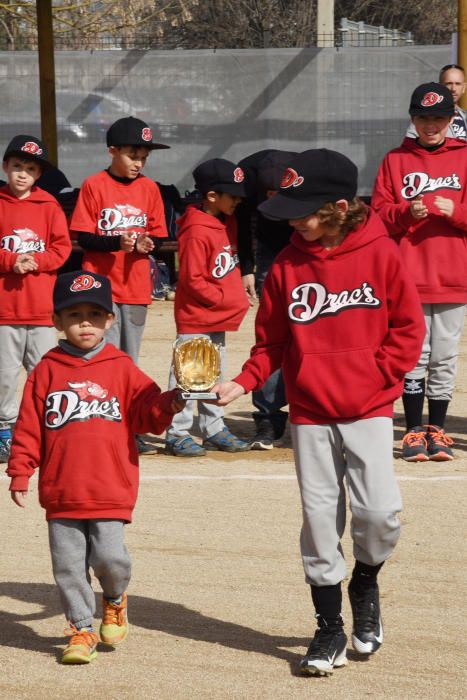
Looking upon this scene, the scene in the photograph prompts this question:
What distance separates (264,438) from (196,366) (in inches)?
146

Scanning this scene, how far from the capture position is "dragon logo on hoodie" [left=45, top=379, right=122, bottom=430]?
15.2 ft

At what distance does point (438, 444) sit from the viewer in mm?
7852

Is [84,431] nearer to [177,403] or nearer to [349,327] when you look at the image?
[177,403]

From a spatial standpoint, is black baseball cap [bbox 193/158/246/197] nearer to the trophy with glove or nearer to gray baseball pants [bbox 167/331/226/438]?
gray baseball pants [bbox 167/331/226/438]

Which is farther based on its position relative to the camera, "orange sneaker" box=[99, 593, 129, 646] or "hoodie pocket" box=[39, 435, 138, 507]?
"orange sneaker" box=[99, 593, 129, 646]

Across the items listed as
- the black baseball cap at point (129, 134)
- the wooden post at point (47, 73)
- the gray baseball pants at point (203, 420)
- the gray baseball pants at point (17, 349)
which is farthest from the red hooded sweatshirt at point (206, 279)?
the wooden post at point (47, 73)

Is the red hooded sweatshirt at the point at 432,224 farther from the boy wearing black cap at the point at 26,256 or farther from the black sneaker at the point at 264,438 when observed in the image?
the boy wearing black cap at the point at 26,256

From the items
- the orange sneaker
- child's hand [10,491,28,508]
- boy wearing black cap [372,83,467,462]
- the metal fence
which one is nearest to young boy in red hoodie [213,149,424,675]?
the orange sneaker

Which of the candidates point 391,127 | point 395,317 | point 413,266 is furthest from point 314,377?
point 391,127

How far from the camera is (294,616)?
5086mm

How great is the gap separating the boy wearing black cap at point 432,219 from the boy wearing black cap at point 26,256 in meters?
1.94

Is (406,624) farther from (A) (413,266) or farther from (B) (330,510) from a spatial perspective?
(A) (413,266)

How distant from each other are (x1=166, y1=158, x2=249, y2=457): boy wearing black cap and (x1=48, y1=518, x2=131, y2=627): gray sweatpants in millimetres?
3239

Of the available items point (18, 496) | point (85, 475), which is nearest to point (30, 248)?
point (18, 496)
